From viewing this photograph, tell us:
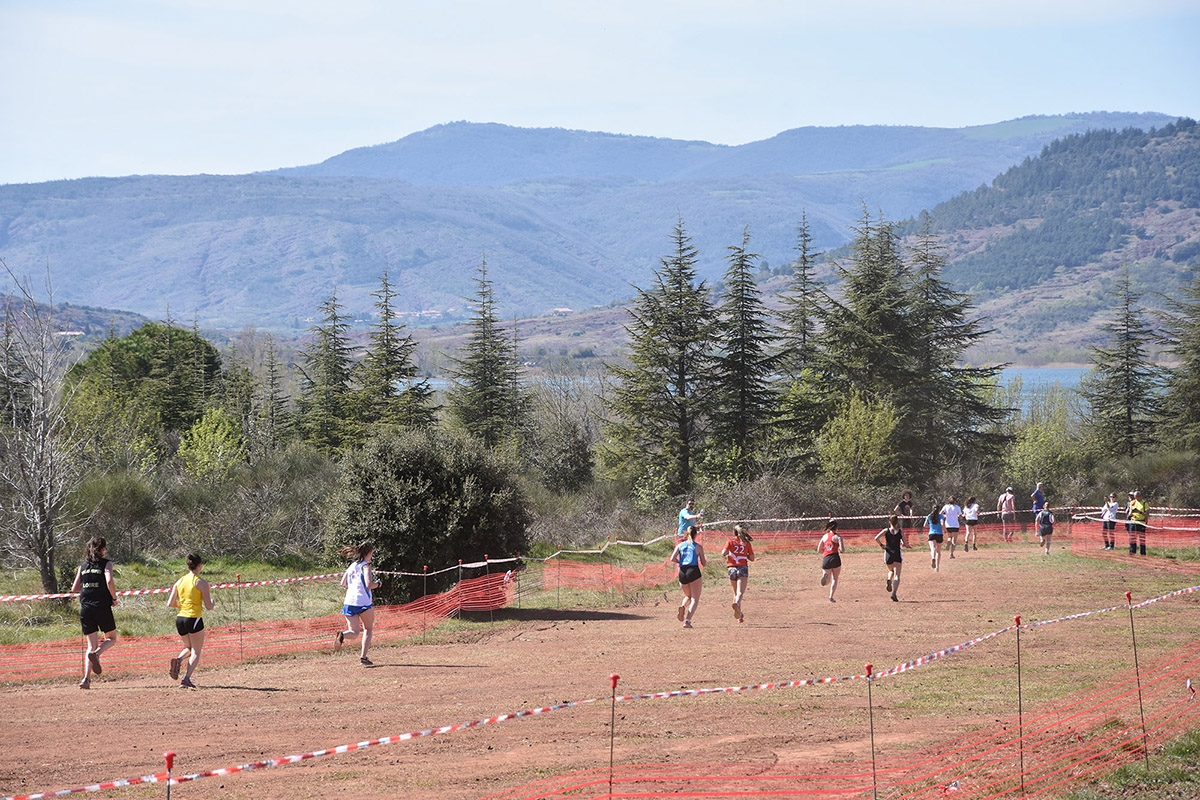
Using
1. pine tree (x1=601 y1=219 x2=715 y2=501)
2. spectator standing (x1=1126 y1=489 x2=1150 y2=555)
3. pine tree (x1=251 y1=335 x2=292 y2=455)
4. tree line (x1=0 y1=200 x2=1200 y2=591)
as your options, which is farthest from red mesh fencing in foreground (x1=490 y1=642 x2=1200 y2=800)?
pine tree (x1=251 y1=335 x2=292 y2=455)

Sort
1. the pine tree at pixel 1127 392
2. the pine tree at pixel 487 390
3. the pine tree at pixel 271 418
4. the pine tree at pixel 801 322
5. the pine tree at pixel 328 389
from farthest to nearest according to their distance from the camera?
the pine tree at pixel 1127 392 < the pine tree at pixel 271 418 < the pine tree at pixel 328 389 < the pine tree at pixel 487 390 < the pine tree at pixel 801 322

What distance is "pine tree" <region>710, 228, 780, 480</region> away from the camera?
174 feet

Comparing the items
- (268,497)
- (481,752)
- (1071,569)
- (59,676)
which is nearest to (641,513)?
(268,497)

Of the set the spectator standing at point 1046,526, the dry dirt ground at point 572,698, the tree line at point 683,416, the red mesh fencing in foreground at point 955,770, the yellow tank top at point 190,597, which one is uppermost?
the tree line at point 683,416

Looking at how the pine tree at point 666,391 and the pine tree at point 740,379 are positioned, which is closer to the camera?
the pine tree at point 666,391

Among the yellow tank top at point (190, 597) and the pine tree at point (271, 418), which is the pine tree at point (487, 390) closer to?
the pine tree at point (271, 418)

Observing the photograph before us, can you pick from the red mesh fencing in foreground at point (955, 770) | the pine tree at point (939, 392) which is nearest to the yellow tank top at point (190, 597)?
the red mesh fencing in foreground at point (955, 770)

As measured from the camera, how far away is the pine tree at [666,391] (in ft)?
173

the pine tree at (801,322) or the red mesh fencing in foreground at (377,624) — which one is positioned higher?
the pine tree at (801,322)

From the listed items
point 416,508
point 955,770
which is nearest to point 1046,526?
point 416,508

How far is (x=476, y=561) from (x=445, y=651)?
5684mm

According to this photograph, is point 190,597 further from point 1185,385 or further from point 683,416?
point 1185,385

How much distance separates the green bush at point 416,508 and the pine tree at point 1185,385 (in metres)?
47.1

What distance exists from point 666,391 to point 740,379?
3.66 meters
